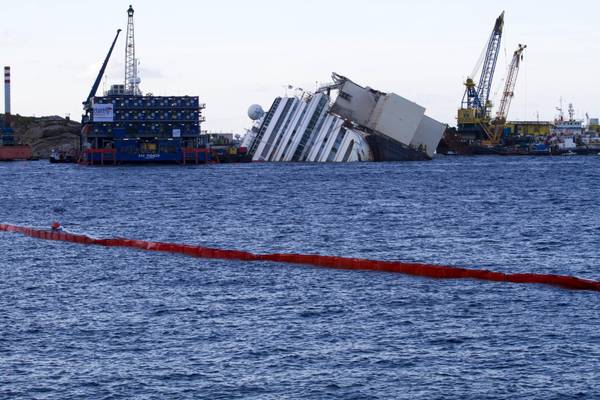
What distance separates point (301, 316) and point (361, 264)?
1299 centimetres

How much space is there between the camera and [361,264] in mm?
53969

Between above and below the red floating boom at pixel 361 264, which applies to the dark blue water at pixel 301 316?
below

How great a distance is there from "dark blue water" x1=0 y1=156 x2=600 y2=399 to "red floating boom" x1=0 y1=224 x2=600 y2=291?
0.97 m

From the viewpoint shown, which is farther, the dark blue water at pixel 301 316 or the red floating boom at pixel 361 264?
the red floating boom at pixel 361 264

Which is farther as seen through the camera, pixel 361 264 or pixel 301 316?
pixel 361 264

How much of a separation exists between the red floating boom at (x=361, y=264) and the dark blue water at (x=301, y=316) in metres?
0.97

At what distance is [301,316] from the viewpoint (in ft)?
136

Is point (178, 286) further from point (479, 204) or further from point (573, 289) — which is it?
point (479, 204)

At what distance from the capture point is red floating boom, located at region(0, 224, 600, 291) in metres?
47.8

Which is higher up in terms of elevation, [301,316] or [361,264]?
[361,264]

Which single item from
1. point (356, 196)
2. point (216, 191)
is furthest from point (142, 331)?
point (216, 191)

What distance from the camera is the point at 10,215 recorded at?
93.1 meters

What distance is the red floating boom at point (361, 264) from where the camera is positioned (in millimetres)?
47781

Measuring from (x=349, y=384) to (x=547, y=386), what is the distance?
18.5 feet
